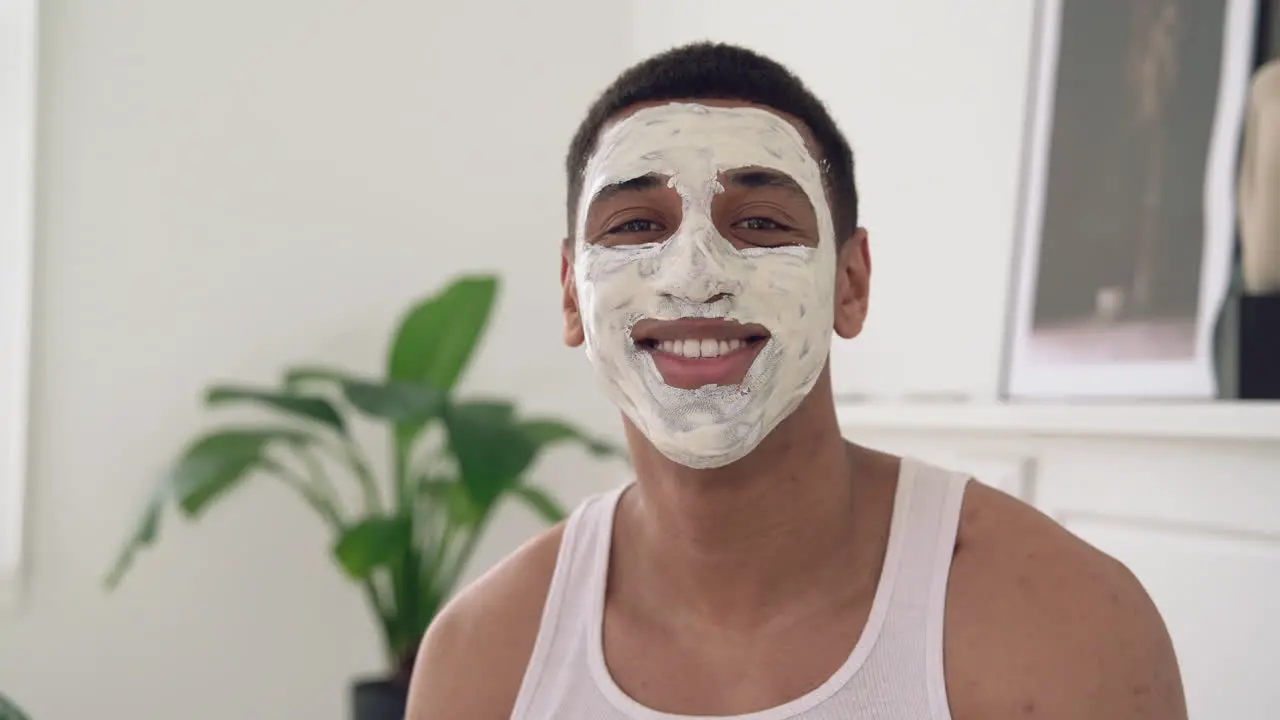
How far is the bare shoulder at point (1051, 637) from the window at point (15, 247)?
59.7 inches

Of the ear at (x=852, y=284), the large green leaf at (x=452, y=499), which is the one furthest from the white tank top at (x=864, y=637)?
the large green leaf at (x=452, y=499)

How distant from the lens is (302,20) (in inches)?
81.1

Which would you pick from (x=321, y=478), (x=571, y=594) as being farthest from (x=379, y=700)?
(x=571, y=594)

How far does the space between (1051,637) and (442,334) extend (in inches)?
47.7

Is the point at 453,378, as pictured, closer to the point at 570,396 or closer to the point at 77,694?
the point at 570,396

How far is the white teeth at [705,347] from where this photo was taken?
811mm

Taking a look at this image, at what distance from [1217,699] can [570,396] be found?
1.42 meters

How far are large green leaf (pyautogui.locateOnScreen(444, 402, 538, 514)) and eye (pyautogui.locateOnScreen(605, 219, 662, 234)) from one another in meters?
0.78

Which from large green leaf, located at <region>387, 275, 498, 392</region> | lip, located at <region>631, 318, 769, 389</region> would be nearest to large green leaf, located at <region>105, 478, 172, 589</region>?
large green leaf, located at <region>387, 275, 498, 392</region>

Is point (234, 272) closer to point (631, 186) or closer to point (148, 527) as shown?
point (148, 527)

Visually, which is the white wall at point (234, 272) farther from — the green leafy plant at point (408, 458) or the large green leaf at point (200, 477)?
the large green leaf at point (200, 477)

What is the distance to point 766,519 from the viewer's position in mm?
852

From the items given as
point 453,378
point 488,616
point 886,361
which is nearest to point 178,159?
point 453,378

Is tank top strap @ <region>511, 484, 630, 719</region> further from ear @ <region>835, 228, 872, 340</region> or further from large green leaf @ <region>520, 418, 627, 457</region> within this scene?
large green leaf @ <region>520, 418, 627, 457</region>
